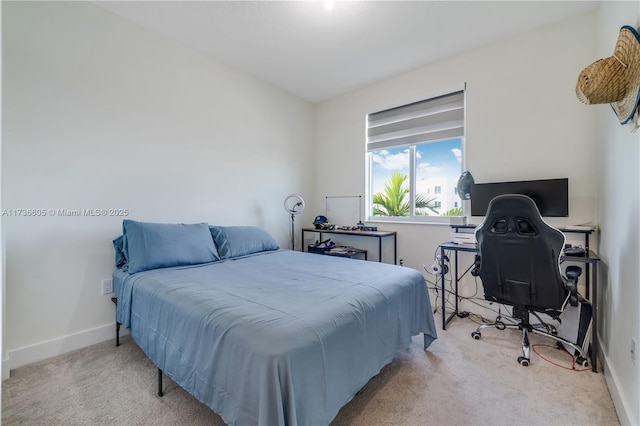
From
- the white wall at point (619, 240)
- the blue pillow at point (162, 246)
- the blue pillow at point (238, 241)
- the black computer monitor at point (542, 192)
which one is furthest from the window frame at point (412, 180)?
the blue pillow at point (162, 246)

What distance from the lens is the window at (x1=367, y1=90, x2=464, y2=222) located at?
3.37 metres

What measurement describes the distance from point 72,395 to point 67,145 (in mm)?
1778

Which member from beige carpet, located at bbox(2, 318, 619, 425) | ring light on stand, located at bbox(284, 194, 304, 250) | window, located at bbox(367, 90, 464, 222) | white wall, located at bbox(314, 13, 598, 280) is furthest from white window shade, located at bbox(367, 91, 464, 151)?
beige carpet, located at bbox(2, 318, 619, 425)

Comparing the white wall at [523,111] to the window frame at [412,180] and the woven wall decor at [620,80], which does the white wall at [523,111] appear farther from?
the woven wall decor at [620,80]

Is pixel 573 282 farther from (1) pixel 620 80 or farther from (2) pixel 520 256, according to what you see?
(1) pixel 620 80

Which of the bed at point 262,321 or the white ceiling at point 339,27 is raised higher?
the white ceiling at point 339,27

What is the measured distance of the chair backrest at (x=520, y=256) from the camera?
207 cm

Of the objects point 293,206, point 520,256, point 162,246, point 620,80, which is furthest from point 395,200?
point 162,246

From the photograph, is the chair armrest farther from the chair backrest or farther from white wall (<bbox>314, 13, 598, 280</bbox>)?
white wall (<bbox>314, 13, 598, 280</bbox>)

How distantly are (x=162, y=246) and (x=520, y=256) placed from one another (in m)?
2.71

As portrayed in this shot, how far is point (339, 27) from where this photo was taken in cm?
275

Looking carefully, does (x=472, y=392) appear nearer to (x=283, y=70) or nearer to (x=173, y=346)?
(x=173, y=346)

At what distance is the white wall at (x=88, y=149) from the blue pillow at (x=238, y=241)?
368 mm

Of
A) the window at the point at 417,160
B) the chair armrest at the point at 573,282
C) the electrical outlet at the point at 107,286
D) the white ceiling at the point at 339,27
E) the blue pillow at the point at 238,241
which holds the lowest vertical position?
the electrical outlet at the point at 107,286
